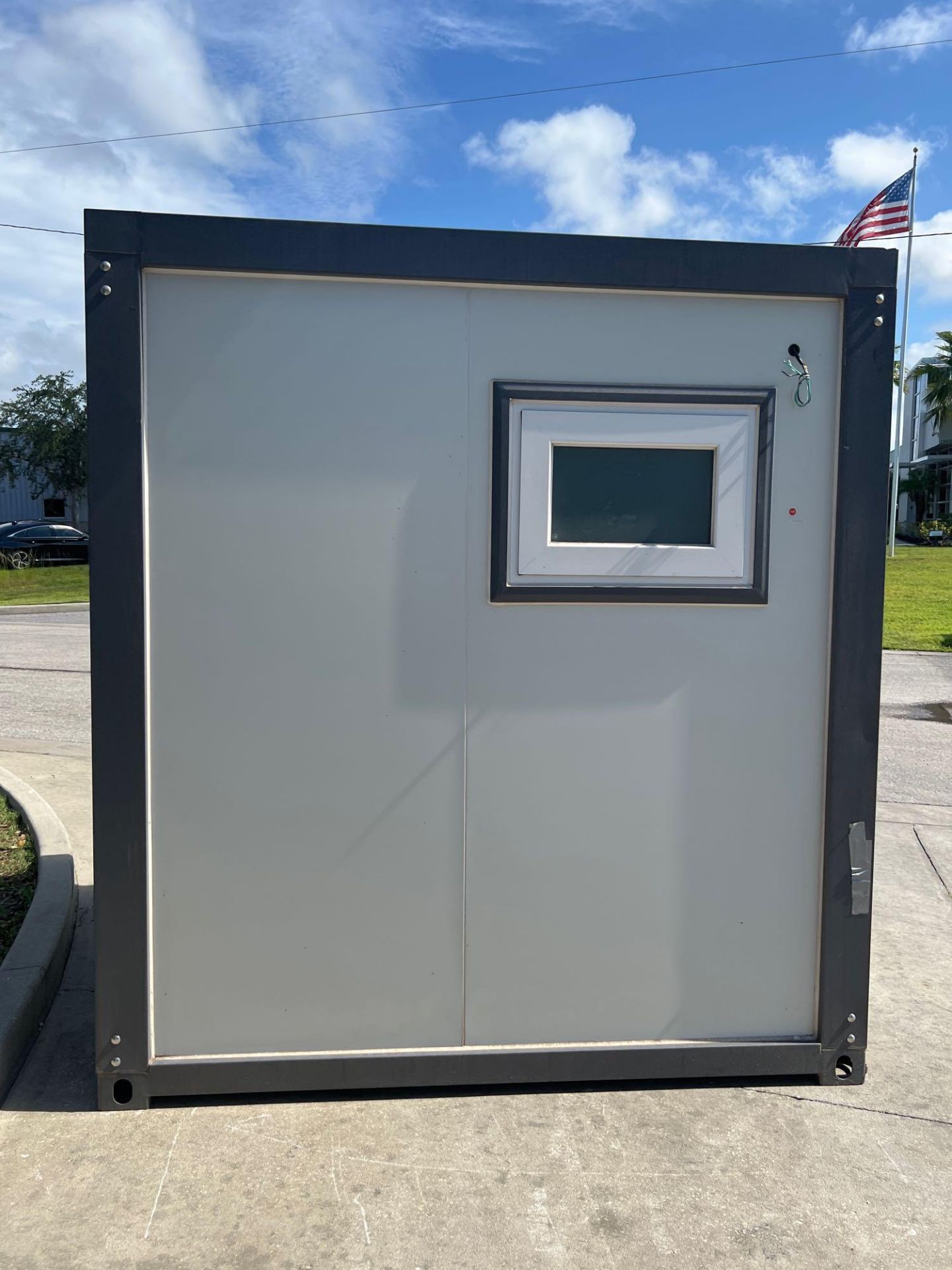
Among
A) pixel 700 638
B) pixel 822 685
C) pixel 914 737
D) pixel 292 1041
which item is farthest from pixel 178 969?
pixel 914 737

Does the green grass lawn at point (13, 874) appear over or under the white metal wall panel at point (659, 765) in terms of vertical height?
under

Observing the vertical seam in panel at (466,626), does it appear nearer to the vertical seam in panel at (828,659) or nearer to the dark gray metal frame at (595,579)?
the dark gray metal frame at (595,579)

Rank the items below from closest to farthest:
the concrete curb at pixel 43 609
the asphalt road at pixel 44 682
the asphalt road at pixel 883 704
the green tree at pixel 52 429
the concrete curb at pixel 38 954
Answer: the concrete curb at pixel 38 954, the asphalt road at pixel 883 704, the asphalt road at pixel 44 682, the concrete curb at pixel 43 609, the green tree at pixel 52 429

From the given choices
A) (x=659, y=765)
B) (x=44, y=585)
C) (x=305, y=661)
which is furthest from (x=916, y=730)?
(x=44, y=585)

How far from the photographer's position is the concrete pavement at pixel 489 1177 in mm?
2350

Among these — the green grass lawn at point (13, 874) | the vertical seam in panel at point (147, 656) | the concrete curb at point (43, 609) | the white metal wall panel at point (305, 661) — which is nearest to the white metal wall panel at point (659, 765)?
the white metal wall panel at point (305, 661)

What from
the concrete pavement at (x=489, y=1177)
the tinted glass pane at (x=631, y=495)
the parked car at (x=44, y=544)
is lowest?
the concrete pavement at (x=489, y=1177)

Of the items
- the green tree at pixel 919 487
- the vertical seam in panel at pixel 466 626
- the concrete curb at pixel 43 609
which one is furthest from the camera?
the green tree at pixel 919 487

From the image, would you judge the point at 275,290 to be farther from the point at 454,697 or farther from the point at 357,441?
the point at 454,697

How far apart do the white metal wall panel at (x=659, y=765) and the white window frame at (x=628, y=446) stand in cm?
8

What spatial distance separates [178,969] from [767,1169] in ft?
5.61

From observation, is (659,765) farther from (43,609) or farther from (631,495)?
(43,609)

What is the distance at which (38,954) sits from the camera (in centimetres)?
360

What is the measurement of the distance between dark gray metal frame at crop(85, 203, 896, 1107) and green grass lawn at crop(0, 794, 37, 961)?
1302mm
